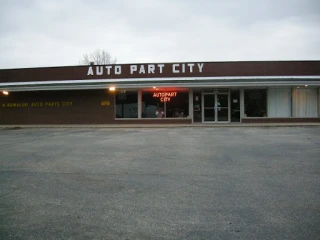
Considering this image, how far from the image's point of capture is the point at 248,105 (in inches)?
759

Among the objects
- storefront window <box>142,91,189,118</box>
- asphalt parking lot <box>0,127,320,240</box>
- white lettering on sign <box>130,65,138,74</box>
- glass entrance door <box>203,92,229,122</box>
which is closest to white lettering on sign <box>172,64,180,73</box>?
storefront window <box>142,91,189,118</box>

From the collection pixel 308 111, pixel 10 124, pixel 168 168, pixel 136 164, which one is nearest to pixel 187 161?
pixel 168 168

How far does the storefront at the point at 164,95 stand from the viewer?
18.9 m

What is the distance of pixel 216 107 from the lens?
19609 mm

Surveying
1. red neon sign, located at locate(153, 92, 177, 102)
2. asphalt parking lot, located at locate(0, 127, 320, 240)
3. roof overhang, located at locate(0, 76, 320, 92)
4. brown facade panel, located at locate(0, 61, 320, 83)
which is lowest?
asphalt parking lot, located at locate(0, 127, 320, 240)

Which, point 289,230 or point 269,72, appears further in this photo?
point 269,72

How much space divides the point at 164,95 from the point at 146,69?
2.50 metres

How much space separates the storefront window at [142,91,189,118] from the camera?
63.6ft

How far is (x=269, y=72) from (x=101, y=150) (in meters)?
14.7

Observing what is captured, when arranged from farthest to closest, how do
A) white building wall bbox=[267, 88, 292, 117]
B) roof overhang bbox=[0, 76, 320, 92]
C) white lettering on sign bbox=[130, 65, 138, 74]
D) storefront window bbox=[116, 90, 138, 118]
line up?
white lettering on sign bbox=[130, 65, 138, 74]
storefront window bbox=[116, 90, 138, 118]
white building wall bbox=[267, 88, 292, 117]
roof overhang bbox=[0, 76, 320, 92]

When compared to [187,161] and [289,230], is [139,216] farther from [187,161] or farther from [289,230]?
[187,161]

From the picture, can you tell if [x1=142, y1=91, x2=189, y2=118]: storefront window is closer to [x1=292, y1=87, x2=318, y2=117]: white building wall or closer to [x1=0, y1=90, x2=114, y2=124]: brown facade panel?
[x1=0, y1=90, x2=114, y2=124]: brown facade panel

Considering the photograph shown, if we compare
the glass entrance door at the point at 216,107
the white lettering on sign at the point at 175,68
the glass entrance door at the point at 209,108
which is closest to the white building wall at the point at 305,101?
the glass entrance door at the point at 216,107

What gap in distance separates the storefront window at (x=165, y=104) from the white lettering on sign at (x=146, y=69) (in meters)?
1.67
